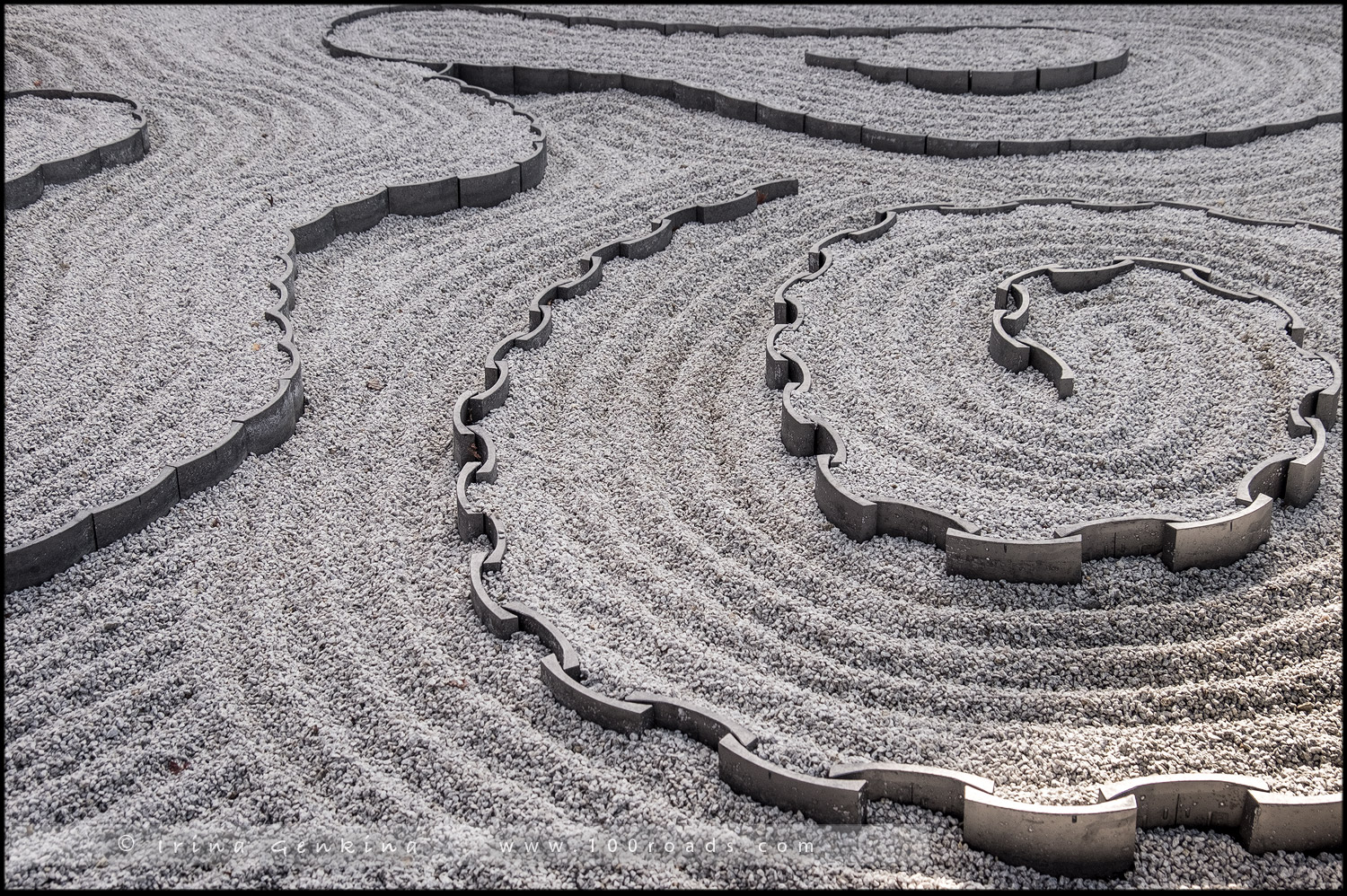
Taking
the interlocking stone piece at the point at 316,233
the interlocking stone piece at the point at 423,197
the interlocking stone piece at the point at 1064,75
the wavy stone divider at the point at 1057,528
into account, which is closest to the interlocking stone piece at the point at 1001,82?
the interlocking stone piece at the point at 1064,75

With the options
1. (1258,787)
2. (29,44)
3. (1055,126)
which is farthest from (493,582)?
(29,44)

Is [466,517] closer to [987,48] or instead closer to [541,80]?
[541,80]

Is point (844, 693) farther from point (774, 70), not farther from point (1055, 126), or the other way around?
point (774, 70)

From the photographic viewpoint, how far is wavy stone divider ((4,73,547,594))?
5266mm

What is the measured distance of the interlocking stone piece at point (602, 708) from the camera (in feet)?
14.7

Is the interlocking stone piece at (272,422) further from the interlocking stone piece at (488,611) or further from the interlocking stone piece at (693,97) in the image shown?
the interlocking stone piece at (693,97)

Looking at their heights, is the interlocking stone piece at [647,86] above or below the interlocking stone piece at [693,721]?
above

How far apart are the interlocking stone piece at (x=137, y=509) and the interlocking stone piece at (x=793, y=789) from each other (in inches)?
118

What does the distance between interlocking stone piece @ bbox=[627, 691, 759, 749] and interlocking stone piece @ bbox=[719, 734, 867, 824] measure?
0.34 feet

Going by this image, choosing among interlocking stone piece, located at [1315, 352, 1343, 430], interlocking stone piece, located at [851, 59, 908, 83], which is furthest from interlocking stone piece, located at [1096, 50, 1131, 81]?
interlocking stone piece, located at [1315, 352, 1343, 430]

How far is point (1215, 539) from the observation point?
17.6 feet

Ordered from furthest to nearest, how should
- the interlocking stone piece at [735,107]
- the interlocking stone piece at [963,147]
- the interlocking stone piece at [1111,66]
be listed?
the interlocking stone piece at [1111,66]
the interlocking stone piece at [735,107]
the interlocking stone piece at [963,147]

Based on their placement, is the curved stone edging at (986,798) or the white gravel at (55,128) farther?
the white gravel at (55,128)

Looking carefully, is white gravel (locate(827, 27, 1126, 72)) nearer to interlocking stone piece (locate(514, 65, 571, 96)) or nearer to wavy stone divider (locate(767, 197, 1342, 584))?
interlocking stone piece (locate(514, 65, 571, 96))
